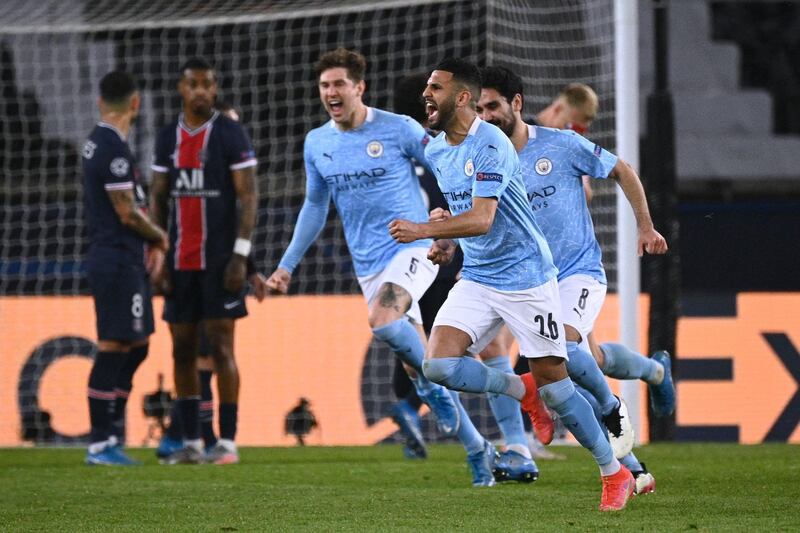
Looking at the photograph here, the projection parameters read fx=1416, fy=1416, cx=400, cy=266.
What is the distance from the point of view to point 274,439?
10.4m

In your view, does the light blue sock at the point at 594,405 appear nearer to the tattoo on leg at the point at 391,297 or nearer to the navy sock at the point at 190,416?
the tattoo on leg at the point at 391,297

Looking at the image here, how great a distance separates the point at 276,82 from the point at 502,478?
28.1 ft

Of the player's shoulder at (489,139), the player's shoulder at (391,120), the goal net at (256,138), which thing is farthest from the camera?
the goal net at (256,138)

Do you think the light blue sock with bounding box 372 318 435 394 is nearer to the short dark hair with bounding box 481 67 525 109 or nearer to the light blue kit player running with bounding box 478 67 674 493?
the light blue kit player running with bounding box 478 67 674 493

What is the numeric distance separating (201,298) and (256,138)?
573 centimetres

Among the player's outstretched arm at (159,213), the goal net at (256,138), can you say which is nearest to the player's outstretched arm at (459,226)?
the player's outstretched arm at (159,213)

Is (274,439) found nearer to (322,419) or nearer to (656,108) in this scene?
(322,419)

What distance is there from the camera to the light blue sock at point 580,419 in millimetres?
5430

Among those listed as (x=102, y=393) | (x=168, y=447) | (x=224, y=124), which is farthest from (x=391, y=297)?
(x=168, y=447)

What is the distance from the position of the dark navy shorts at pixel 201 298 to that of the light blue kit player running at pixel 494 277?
2778 millimetres

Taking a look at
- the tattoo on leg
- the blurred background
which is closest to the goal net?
the blurred background

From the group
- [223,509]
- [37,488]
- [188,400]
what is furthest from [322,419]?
Result: [223,509]

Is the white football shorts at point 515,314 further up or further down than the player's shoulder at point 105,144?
further down

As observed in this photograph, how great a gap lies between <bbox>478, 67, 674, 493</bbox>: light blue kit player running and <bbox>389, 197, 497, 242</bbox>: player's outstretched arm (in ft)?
3.19
